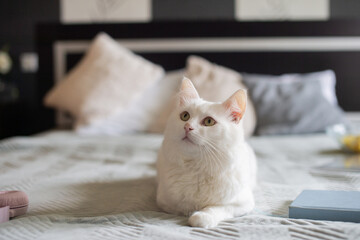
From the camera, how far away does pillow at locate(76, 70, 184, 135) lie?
2.58 m

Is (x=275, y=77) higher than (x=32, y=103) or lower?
higher

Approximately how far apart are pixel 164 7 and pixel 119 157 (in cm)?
194

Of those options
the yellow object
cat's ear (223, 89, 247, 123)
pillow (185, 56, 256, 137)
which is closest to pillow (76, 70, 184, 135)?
A: pillow (185, 56, 256, 137)

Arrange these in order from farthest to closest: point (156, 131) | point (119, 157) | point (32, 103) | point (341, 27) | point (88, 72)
Answer: point (32, 103) < point (341, 27) < point (88, 72) < point (156, 131) < point (119, 157)

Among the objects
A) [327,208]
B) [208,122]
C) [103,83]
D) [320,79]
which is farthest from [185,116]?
[320,79]

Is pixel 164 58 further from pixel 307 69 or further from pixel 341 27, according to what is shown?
pixel 341 27

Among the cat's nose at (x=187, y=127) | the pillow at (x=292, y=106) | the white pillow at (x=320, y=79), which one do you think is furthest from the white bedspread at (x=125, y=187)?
the white pillow at (x=320, y=79)

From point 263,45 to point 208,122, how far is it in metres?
2.18

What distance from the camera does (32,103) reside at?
372 centimetres

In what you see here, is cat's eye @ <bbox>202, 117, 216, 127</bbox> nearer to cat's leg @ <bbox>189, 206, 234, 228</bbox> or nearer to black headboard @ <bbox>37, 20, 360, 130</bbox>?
cat's leg @ <bbox>189, 206, 234, 228</bbox>

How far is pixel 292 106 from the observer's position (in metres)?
2.53

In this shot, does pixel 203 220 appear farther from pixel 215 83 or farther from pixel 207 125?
pixel 215 83

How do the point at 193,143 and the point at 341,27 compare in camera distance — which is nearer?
the point at 193,143

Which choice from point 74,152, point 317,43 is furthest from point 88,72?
point 317,43
